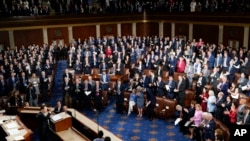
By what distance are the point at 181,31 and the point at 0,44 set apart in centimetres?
1183

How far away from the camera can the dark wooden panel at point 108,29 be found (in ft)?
72.9

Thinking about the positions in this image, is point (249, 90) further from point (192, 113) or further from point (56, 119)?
point (56, 119)

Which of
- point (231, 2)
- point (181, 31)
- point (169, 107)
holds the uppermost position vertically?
point (231, 2)

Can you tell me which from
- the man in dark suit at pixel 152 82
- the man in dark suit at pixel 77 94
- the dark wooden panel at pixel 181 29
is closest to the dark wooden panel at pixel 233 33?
the dark wooden panel at pixel 181 29

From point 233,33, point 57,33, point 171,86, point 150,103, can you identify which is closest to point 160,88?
point 171,86

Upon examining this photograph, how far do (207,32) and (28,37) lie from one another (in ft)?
38.1

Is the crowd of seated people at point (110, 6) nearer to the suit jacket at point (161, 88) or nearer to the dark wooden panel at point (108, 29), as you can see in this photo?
the dark wooden panel at point (108, 29)

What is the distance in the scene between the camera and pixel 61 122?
7.57 m

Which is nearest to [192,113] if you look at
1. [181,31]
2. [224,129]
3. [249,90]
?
[224,129]

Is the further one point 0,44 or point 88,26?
Answer: point 88,26

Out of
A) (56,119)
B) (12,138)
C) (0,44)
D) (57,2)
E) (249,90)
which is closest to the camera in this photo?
(12,138)

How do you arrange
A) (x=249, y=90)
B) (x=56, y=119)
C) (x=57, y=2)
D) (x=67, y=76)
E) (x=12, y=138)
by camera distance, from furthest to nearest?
(x=57, y=2)
(x=67, y=76)
(x=249, y=90)
(x=56, y=119)
(x=12, y=138)

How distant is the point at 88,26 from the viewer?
21562 mm

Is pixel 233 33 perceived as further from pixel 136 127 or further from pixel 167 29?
pixel 136 127
